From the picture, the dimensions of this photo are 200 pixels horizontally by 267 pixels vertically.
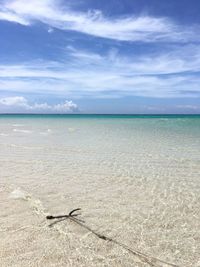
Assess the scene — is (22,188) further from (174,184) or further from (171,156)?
(171,156)

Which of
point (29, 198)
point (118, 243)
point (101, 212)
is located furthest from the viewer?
point (29, 198)

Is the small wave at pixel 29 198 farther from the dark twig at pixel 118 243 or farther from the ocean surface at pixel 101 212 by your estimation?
the dark twig at pixel 118 243

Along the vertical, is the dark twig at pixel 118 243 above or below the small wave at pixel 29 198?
below

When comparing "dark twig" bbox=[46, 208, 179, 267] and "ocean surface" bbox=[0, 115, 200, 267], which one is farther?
"ocean surface" bbox=[0, 115, 200, 267]

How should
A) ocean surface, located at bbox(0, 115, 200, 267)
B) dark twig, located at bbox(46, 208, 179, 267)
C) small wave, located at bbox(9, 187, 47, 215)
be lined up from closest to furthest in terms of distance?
dark twig, located at bbox(46, 208, 179, 267) < ocean surface, located at bbox(0, 115, 200, 267) < small wave, located at bbox(9, 187, 47, 215)

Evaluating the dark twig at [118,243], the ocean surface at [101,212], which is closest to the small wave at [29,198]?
the ocean surface at [101,212]

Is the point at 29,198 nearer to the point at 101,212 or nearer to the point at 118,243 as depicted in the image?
the point at 101,212

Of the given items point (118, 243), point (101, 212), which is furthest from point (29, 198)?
point (118, 243)

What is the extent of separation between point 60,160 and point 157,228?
6980 millimetres

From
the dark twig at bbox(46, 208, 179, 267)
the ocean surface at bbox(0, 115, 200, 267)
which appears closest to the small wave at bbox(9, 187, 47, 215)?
the ocean surface at bbox(0, 115, 200, 267)

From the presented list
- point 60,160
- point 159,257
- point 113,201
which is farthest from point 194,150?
point 159,257

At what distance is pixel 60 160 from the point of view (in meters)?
11.7

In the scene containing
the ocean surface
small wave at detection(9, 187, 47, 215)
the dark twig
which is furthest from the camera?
small wave at detection(9, 187, 47, 215)

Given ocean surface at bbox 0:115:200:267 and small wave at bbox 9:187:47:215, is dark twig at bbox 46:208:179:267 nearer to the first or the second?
ocean surface at bbox 0:115:200:267
